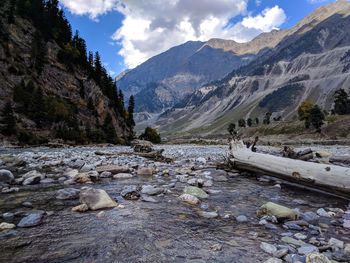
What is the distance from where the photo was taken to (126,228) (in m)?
6.35

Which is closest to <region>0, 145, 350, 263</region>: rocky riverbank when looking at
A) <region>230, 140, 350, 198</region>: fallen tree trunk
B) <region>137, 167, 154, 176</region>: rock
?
<region>230, 140, 350, 198</region>: fallen tree trunk

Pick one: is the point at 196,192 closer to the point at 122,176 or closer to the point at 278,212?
the point at 278,212

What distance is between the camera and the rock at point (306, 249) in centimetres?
502

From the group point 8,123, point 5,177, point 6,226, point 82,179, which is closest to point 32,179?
point 5,177

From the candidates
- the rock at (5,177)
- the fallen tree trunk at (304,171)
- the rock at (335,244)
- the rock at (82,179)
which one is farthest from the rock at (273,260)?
the rock at (5,177)

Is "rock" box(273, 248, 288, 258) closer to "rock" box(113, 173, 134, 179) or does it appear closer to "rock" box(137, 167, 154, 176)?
"rock" box(113, 173, 134, 179)

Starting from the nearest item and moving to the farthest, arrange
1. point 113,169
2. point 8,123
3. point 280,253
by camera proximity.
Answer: point 280,253 → point 113,169 → point 8,123

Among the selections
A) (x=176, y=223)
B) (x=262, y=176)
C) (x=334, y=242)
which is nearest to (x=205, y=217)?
(x=176, y=223)

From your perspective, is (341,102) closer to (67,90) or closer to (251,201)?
(67,90)

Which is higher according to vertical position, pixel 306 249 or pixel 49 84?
pixel 49 84

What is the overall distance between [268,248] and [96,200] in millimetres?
4846

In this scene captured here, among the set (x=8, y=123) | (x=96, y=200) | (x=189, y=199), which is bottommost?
(x=189, y=199)

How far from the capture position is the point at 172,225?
665cm

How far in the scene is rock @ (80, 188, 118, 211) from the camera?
7.91m
